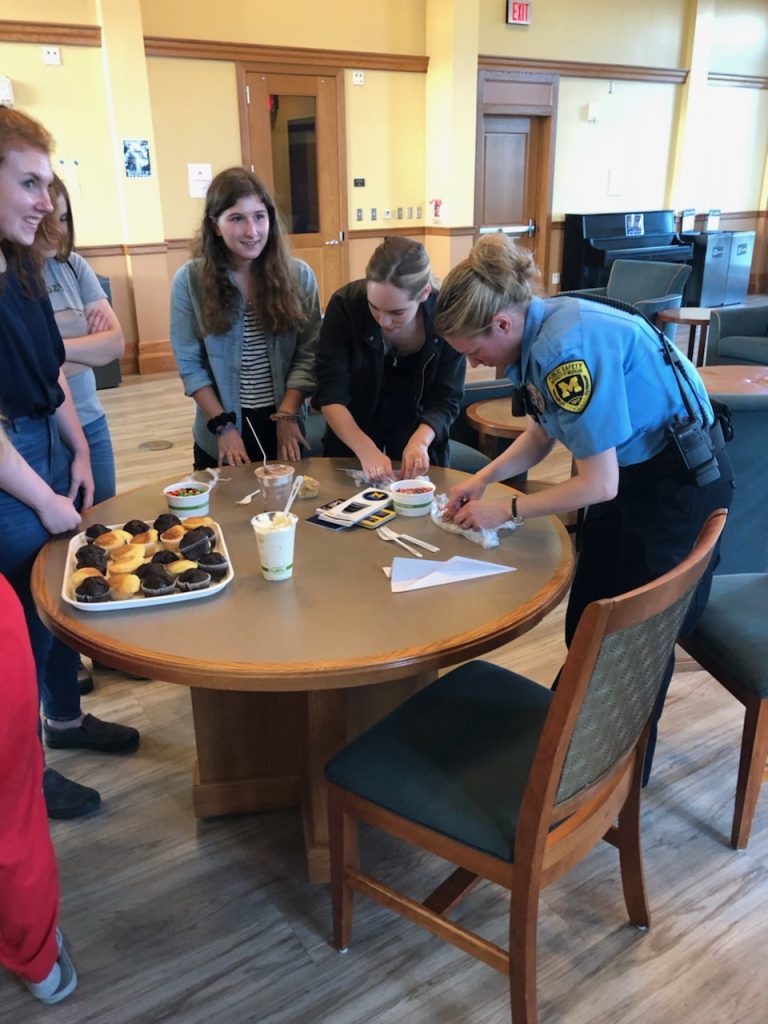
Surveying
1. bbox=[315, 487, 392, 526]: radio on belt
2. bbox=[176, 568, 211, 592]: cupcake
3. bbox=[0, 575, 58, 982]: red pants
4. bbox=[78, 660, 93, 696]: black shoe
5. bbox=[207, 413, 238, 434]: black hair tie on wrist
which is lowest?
bbox=[78, 660, 93, 696]: black shoe

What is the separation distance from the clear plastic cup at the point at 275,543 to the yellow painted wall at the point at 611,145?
824cm

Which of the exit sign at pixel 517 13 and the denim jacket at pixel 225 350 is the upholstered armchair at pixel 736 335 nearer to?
the denim jacket at pixel 225 350

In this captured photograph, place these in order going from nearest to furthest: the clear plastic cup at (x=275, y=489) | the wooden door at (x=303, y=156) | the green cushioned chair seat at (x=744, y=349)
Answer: the clear plastic cup at (x=275, y=489) → the green cushioned chair seat at (x=744, y=349) → the wooden door at (x=303, y=156)

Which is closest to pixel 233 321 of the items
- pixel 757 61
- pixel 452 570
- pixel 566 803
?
pixel 452 570

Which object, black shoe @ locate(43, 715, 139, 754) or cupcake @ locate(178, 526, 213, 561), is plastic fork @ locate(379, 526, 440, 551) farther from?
black shoe @ locate(43, 715, 139, 754)

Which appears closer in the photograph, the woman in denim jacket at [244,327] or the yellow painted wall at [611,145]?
the woman in denim jacket at [244,327]

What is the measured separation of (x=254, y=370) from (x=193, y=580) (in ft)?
3.49

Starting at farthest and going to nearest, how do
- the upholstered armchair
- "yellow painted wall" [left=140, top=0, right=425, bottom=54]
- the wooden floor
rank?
"yellow painted wall" [left=140, top=0, right=425, bottom=54]
the upholstered armchair
the wooden floor

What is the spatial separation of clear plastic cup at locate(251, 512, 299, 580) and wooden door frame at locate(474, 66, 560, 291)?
747 cm

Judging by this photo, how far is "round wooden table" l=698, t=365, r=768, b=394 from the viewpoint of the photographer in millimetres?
3492

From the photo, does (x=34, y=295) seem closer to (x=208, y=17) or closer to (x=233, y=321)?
(x=233, y=321)

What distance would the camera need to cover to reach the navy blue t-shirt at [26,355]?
1.61 metres

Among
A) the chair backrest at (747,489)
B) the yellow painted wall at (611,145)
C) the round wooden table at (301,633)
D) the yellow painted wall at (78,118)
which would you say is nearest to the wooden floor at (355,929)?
the round wooden table at (301,633)

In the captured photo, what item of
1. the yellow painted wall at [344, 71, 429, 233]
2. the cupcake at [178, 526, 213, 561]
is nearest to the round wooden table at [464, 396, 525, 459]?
the cupcake at [178, 526, 213, 561]
